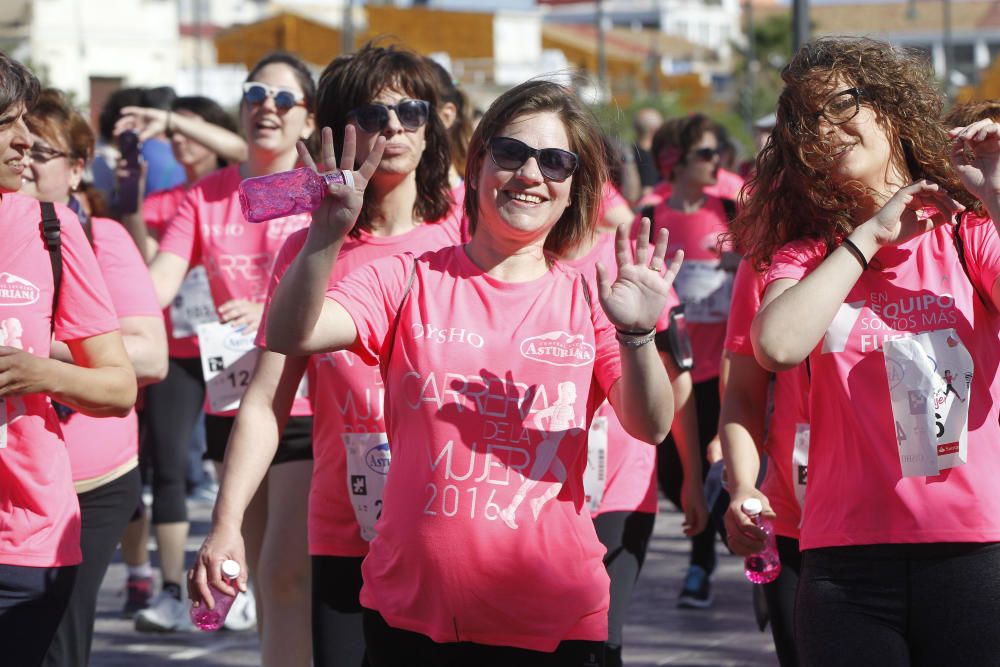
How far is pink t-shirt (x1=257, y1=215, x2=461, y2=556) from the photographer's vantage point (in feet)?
13.8

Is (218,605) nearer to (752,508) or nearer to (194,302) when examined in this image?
(752,508)

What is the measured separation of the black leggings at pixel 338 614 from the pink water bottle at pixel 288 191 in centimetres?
147

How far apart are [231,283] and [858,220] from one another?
10.0ft

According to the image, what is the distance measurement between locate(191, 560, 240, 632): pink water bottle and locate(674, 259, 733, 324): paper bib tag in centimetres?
491

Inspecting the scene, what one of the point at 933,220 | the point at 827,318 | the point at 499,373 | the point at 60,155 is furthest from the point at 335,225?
the point at 60,155

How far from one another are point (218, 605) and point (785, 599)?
1.65 meters

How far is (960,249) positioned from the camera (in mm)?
3459

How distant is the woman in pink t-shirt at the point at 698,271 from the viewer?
7703 millimetres

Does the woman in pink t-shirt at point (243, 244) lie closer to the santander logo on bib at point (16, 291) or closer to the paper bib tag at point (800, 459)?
the santander logo on bib at point (16, 291)

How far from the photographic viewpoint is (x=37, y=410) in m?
3.70

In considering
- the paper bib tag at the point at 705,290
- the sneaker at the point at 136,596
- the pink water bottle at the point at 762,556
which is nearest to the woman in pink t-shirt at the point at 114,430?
the pink water bottle at the point at 762,556

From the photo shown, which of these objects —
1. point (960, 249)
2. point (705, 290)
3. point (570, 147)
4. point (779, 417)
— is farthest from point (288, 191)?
point (705, 290)

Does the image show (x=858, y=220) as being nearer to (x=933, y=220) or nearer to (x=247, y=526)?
(x=933, y=220)

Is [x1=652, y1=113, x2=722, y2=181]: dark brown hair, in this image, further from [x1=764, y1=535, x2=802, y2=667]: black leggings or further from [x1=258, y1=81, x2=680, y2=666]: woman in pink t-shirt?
[x1=258, y1=81, x2=680, y2=666]: woman in pink t-shirt
